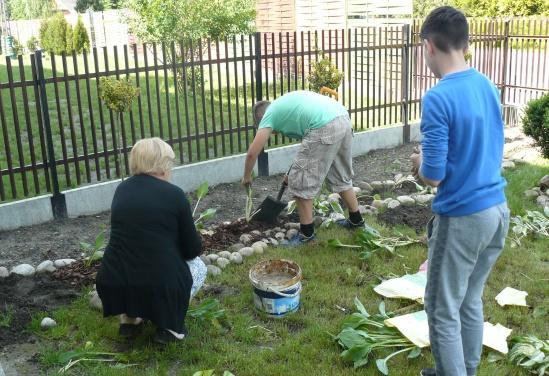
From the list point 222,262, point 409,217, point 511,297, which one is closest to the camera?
point 511,297

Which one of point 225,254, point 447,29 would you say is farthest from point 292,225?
point 447,29

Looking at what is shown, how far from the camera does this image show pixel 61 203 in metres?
6.24

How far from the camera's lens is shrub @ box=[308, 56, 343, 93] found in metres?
7.74

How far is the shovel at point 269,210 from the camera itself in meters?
5.68

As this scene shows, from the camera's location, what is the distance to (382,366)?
3.29 m

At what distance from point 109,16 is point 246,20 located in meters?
15.9

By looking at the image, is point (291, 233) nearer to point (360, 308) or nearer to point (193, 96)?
point (360, 308)

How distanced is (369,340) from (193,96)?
15.3 ft

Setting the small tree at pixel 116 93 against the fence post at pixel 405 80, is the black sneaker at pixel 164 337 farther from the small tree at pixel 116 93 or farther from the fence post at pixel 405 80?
the fence post at pixel 405 80

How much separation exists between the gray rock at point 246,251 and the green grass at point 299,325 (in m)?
0.09

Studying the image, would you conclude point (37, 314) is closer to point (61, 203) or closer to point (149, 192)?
point (149, 192)

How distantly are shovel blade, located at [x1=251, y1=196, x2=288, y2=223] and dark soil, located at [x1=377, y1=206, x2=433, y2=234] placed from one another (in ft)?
3.20

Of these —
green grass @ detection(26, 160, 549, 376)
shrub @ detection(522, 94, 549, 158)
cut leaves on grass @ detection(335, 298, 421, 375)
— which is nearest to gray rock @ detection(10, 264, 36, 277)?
green grass @ detection(26, 160, 549, 376)

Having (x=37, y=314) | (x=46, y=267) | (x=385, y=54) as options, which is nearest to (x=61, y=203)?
(x=46, y=267)
